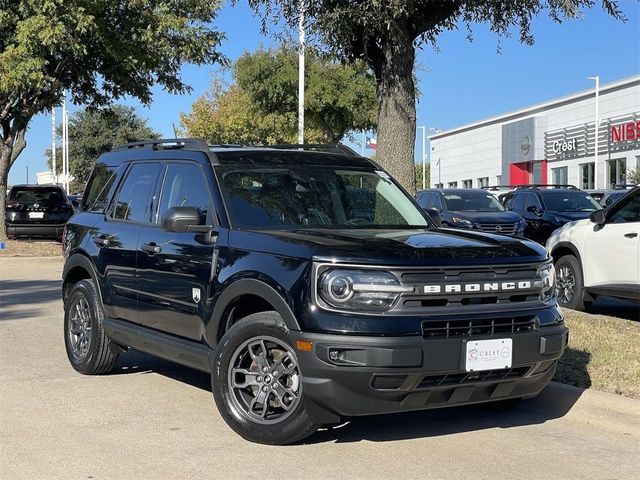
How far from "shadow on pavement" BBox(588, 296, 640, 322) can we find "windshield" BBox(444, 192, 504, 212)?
16.9 ft

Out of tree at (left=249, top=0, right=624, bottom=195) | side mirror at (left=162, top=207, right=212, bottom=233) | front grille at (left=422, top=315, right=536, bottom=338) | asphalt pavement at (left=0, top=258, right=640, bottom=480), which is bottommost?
asphalt pavement at (left=0, top=258, right=640, bottom=480)

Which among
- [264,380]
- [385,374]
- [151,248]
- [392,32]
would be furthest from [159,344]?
[392,32]

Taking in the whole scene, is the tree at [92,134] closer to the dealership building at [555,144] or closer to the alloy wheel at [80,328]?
the dealership building at [555,144]

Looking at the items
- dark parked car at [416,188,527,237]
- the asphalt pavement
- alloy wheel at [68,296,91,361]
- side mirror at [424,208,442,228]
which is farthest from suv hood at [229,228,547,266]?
dark parked car at [416,188,527,237]

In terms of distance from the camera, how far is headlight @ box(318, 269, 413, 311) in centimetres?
485

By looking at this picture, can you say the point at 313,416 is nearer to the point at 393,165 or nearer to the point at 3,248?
the point at 393,165

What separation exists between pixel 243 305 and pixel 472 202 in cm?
1301

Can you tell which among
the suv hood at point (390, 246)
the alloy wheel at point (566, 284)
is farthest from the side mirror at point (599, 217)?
the suv hood at point (390, 246)

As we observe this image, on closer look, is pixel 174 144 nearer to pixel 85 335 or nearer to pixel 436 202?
pixel 85 335

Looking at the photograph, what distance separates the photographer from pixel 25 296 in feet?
43.1

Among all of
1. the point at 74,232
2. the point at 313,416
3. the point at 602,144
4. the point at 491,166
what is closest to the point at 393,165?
the point at 74,232

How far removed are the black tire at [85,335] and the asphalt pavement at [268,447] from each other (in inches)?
5.6

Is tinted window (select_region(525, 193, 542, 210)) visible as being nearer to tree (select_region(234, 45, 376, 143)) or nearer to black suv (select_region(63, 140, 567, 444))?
black suv (select_region(63, 140, 567, 444))

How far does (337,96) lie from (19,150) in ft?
57.3
